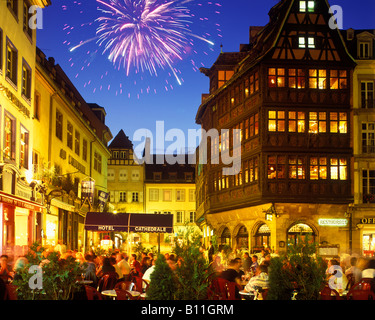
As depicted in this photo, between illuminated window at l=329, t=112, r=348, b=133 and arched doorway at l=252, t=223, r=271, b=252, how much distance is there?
6489 millimetres

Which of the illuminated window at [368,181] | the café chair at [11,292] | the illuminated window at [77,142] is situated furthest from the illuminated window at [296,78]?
the café chair at [11,292]

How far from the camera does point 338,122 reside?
101ft

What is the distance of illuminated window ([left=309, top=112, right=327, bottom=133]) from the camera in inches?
1200

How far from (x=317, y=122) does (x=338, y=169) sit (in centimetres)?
275

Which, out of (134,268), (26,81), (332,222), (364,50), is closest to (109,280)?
(134,268)

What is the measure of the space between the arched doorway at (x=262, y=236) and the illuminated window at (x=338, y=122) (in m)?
6.49

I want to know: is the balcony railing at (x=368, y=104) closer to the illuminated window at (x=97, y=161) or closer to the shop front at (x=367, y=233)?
the shop front at (x=367, y=233)

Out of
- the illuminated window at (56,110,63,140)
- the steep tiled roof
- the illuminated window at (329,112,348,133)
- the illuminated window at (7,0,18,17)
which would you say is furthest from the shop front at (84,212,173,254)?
the steep tiled roof
